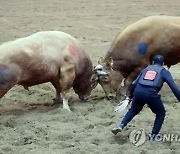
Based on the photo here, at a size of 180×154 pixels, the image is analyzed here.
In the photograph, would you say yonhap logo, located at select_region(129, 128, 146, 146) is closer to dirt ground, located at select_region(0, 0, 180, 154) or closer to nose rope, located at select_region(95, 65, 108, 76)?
dirt ground, located at select_region(0, 0, 180, 154)

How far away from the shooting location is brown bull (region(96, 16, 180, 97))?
10047mm

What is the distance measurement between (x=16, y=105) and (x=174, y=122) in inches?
115

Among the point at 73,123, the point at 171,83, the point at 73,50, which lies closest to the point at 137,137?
the point at 171,83

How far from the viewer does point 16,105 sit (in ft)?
31.8

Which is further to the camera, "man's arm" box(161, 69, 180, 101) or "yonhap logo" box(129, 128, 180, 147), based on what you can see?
"yonhap logo" box(129, 128, 180, 147)

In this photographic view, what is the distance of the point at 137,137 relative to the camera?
24.9ft

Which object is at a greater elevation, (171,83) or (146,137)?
(171,83)

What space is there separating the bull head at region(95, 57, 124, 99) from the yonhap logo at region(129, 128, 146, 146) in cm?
221

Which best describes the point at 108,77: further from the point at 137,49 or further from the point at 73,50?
the point at 73,50

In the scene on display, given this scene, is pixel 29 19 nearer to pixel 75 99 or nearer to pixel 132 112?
pixel 75 99

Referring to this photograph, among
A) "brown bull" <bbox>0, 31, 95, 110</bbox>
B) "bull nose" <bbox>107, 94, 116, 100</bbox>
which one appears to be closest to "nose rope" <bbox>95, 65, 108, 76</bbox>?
"brown bull" <bbox>0, 31, 95, 110</bbox>

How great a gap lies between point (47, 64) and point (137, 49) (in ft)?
6.03

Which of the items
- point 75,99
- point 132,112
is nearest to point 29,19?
point 75,99

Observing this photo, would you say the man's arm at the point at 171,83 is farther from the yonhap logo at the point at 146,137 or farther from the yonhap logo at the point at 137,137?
the yonhap logo at the point at 137,137
